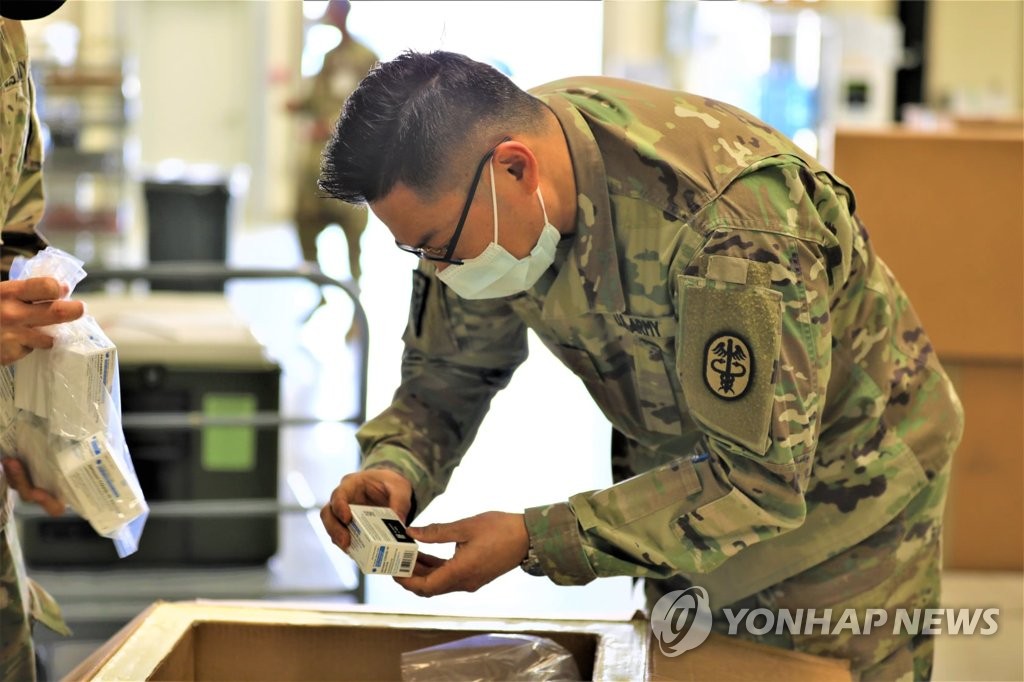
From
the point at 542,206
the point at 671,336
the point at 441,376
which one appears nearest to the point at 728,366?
the point at 671,336

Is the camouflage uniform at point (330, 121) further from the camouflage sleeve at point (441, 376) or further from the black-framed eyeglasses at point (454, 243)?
the black-framed eyeglasses at point (454, 243)

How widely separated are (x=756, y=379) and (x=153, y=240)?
354 centimetres

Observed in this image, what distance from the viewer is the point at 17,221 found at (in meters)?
1.48

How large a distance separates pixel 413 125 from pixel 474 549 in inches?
16.9

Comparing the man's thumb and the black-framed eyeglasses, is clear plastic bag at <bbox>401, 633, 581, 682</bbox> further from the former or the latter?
the black-framed eyeglasses

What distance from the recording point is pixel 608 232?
4.17ft

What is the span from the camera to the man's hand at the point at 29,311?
1.21 m

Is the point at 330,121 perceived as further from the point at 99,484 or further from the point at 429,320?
the point at 99,484

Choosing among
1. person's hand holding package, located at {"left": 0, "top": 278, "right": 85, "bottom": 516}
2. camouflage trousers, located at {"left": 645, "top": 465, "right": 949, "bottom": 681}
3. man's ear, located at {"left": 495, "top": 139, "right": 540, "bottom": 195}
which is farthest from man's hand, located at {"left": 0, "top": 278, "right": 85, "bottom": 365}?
camouflage trousers, located at {"left": 645, "top": 465, "right": 949, "bottom": 681}

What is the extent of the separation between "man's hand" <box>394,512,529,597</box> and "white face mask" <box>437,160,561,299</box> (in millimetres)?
250

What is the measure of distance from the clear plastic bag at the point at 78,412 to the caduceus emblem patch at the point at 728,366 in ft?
2.05

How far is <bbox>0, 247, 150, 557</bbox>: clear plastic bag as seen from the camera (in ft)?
4.13

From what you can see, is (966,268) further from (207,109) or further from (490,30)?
(207,109)

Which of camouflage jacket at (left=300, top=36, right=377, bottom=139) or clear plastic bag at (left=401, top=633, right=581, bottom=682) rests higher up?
camouflage jacket at (left=300, top=36, right=377, bottom=139)
